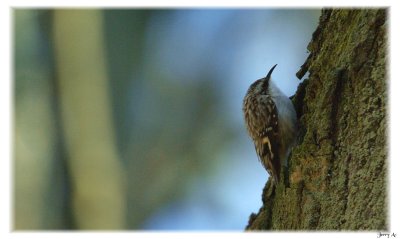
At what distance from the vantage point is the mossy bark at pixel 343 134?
4.44ft

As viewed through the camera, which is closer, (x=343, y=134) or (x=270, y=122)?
(x=343, y=134)

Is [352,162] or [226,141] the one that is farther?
[226,141]

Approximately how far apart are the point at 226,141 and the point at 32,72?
1.04m

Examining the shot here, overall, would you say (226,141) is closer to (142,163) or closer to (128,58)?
(142,163)

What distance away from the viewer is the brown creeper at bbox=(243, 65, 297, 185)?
1.97m

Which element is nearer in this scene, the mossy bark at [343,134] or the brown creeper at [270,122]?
the mossy bark at [343,134]

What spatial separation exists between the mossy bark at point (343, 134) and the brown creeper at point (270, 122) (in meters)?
0.24

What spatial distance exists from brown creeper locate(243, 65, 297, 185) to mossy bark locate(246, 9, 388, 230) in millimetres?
241

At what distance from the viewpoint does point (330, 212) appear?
1468 millimetres

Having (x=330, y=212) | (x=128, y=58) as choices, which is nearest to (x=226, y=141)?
(x=128, y=58)

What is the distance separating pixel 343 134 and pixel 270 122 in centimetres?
85

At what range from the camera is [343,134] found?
146 cm

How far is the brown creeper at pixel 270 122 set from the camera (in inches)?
77.4

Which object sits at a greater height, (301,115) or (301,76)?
(301,76)
